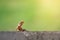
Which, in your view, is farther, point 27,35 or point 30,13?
point 30,13

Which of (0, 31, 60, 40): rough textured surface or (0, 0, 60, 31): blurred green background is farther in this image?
(0, 0, 60, 31): blurred green background

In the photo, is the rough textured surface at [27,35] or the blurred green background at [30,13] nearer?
the rough textured surface at [27,35]

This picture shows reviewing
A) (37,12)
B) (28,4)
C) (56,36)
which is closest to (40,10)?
(37,12)

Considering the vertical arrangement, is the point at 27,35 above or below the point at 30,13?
below

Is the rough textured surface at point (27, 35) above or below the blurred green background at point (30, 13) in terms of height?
below

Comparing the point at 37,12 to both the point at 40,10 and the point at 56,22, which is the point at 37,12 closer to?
the point at 40,10

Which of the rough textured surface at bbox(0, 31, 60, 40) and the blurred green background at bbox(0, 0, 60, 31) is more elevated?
the blurred green background at bbox(0, 0, 60, 31)

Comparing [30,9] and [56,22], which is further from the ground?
[30,9]

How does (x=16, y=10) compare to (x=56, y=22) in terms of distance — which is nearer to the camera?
(x=56, y=22)
